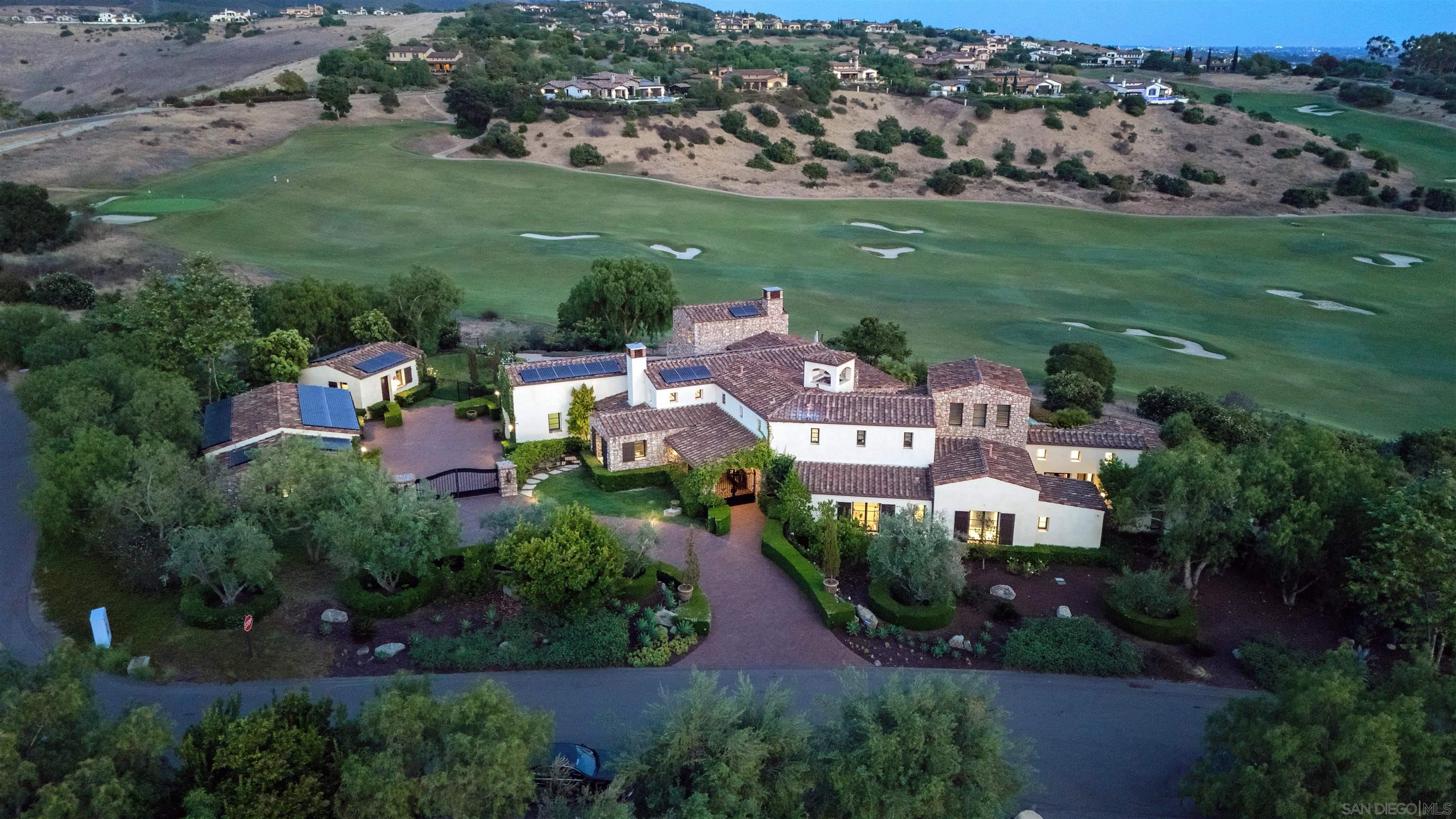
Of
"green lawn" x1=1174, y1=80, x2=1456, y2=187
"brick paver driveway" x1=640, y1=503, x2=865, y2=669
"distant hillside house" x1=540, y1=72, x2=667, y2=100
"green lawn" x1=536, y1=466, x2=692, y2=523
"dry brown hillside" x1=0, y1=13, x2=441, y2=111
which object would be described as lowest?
"brick paver driveway" x1=640, y1=503, x2=865, y2=669

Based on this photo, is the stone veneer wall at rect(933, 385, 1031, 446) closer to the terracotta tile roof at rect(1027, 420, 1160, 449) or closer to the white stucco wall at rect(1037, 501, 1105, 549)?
the terracotta tile roof at rect(1027, 420, 1160, 449)

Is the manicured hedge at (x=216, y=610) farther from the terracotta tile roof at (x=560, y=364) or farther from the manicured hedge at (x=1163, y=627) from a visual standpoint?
the manicured hedge at (x=1163, y=627)

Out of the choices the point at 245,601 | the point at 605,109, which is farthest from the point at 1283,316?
the point at 605,109

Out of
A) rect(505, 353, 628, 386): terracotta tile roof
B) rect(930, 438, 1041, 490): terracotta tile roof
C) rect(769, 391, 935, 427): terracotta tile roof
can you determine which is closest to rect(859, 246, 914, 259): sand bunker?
rect(505, 353, 628, 386): terracotta tile roof

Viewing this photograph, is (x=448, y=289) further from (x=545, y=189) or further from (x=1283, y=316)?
(x=1283, y=316)

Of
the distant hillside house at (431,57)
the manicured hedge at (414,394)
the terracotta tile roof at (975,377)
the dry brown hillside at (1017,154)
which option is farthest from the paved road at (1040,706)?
the distant hillside house at (431,57)

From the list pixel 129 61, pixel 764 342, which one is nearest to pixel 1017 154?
pixel 764 342
